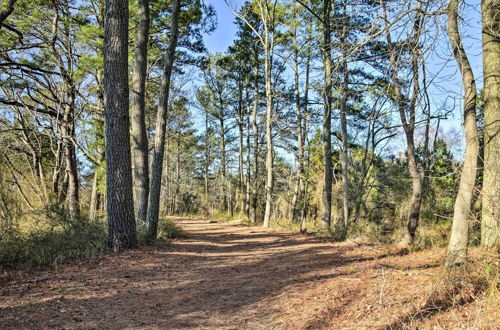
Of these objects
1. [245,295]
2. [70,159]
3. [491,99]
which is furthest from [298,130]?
[245,295]

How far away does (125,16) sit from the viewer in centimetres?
668

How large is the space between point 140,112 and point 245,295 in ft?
19.3

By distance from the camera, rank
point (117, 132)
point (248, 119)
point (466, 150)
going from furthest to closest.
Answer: point (248, 119) → point (117, 132) → point (466, 150)

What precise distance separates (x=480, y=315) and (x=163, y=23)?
1368cm

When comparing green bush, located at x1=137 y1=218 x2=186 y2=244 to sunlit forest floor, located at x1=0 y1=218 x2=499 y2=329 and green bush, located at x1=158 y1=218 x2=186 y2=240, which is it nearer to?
green bush, located at x1=158 y1=218 x2=186 y2=240

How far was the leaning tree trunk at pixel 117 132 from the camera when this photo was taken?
641 cm

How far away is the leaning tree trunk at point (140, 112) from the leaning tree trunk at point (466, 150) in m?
6.87

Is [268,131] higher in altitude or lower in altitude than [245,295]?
higher

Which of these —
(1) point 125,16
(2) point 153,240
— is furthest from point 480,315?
(1) point 125,16

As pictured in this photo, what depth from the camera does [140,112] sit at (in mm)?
8359

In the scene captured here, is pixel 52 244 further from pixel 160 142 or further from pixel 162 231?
pixel 160 142

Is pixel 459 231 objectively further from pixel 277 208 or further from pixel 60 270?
pixel 277 208

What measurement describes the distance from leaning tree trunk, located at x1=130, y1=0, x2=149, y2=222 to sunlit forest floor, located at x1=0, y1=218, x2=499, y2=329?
2522mm

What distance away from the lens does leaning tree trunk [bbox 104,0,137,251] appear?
6.41 meters
